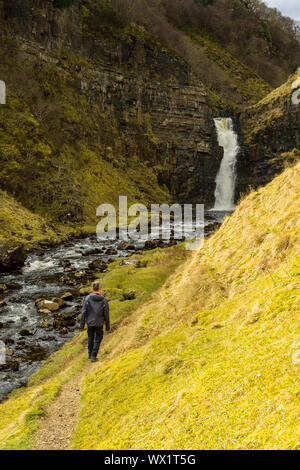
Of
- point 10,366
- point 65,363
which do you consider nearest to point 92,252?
point 10,366

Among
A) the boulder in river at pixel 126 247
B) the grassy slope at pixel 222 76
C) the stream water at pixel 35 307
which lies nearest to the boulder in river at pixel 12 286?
the stream water at pixel 35 307

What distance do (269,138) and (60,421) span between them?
70.4 m

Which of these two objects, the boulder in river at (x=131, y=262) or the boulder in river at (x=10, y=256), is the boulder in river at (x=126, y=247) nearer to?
the boulder in river at (x=131, y=262)

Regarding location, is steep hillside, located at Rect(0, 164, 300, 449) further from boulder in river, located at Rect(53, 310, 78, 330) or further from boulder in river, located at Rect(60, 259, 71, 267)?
boulder in river, located at Rect(60, 259, 71, 267)

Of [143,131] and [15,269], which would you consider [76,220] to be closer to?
[15,269]

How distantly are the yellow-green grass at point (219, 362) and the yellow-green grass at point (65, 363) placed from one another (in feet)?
3.27

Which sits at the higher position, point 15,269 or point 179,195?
point 179,195

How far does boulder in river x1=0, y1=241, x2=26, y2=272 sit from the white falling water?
4845cm

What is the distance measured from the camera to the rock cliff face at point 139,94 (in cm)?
6109

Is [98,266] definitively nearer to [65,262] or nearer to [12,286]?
[65,262]

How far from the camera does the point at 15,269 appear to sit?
24438 mm

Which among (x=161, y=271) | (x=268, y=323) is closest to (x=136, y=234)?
(x=161, y=271)

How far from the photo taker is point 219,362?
4887 mm
